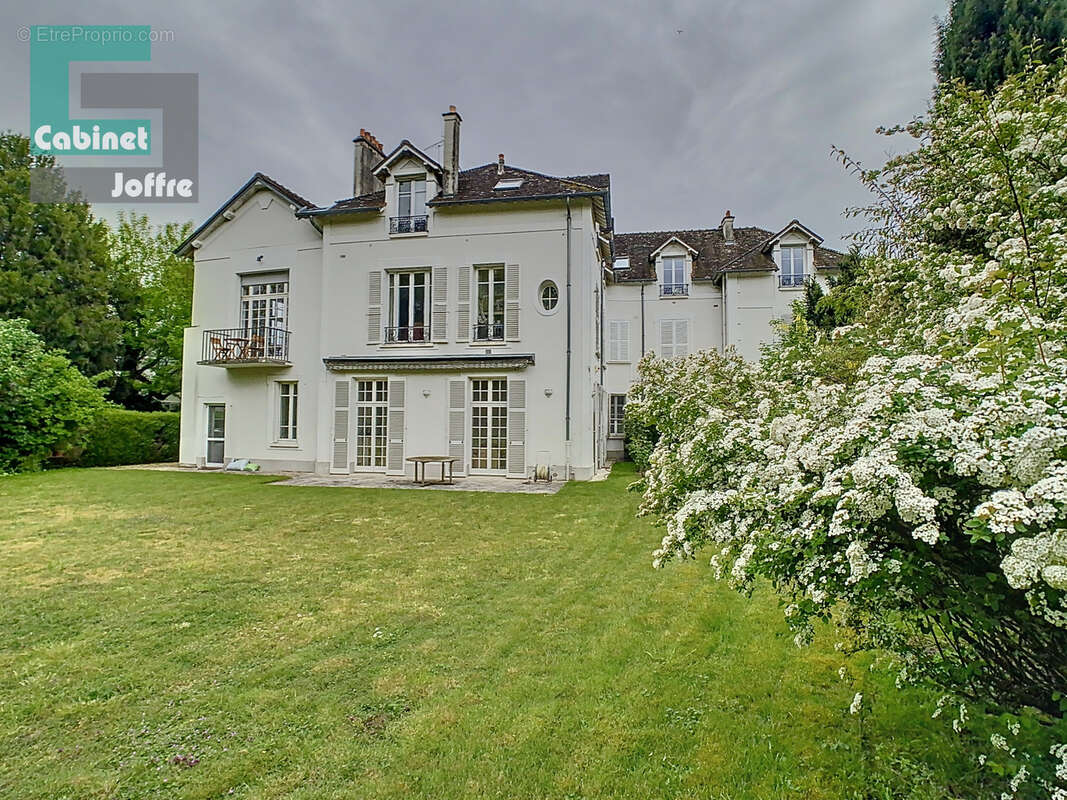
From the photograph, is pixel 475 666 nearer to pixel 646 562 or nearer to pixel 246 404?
pixel 646 562

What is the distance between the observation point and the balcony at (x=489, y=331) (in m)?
14.0

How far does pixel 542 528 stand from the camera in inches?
306

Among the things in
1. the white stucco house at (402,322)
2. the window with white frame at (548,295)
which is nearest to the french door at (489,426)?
the white stucco house at (402,322)

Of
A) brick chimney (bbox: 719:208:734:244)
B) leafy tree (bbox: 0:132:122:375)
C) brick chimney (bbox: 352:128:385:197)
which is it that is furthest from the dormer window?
leafy tree (bbox: 0:132:122:375)

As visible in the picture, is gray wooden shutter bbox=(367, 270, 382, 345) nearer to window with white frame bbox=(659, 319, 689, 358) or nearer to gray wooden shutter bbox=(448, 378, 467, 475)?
gray wooden shutter bbox=(448, 378, 467, 475)

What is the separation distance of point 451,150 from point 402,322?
4814 millimetres

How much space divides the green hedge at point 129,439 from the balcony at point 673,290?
17.8 m

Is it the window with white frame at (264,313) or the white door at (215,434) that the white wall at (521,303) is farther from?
the white door at (215,434)

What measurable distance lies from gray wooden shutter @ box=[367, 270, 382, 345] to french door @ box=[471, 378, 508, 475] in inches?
122

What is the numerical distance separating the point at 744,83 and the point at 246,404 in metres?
14.8

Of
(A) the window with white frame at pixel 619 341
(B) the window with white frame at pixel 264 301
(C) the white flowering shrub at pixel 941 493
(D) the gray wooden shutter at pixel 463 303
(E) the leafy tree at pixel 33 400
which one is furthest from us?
(A) the window with white frame at pixel 619 341

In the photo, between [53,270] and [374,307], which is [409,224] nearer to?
[374,307]

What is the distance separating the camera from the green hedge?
53.8 feet

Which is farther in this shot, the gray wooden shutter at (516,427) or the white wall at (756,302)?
the white wall at (756,302)
